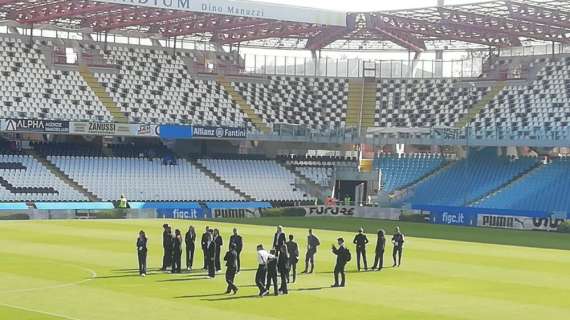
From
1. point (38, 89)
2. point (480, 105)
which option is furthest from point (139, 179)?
point (480, 105)

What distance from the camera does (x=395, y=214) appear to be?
72250 millimetres

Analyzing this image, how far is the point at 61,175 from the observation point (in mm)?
72438

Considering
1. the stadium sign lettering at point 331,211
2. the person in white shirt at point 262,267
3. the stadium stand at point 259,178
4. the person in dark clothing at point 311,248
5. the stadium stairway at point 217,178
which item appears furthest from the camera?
the stadium stand at point 259,178

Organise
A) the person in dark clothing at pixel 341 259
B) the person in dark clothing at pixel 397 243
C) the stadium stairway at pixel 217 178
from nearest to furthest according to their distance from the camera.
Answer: the person in dark clothing at pixel 341 259
the person in dark clothing at pixel 397 243
the stadium stairway at pixel 217 178

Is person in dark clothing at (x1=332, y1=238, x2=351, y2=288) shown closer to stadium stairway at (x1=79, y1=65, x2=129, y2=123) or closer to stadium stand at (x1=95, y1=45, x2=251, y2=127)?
stadium stairway at (x1=79, y1=65, x2=129, y2=123)

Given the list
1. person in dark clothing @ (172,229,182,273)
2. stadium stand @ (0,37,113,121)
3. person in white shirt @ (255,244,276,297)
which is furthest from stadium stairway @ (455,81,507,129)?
person in white shirt @ (255,244,276,297)

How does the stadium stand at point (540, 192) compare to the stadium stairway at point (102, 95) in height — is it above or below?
below

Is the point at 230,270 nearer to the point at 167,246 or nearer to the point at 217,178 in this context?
the point at 167,246

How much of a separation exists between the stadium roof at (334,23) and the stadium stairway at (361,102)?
373cm

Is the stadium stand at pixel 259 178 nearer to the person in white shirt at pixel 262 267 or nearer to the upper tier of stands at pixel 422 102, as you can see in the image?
the upper tier of stands at pixel 422 102

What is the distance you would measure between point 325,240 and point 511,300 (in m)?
21.7

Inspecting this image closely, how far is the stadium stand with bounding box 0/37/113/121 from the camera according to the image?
240 feet

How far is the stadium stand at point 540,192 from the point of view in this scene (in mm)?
69188

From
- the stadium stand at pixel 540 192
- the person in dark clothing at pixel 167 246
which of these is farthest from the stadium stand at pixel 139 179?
the person in dark clothing at pixel 167 246
